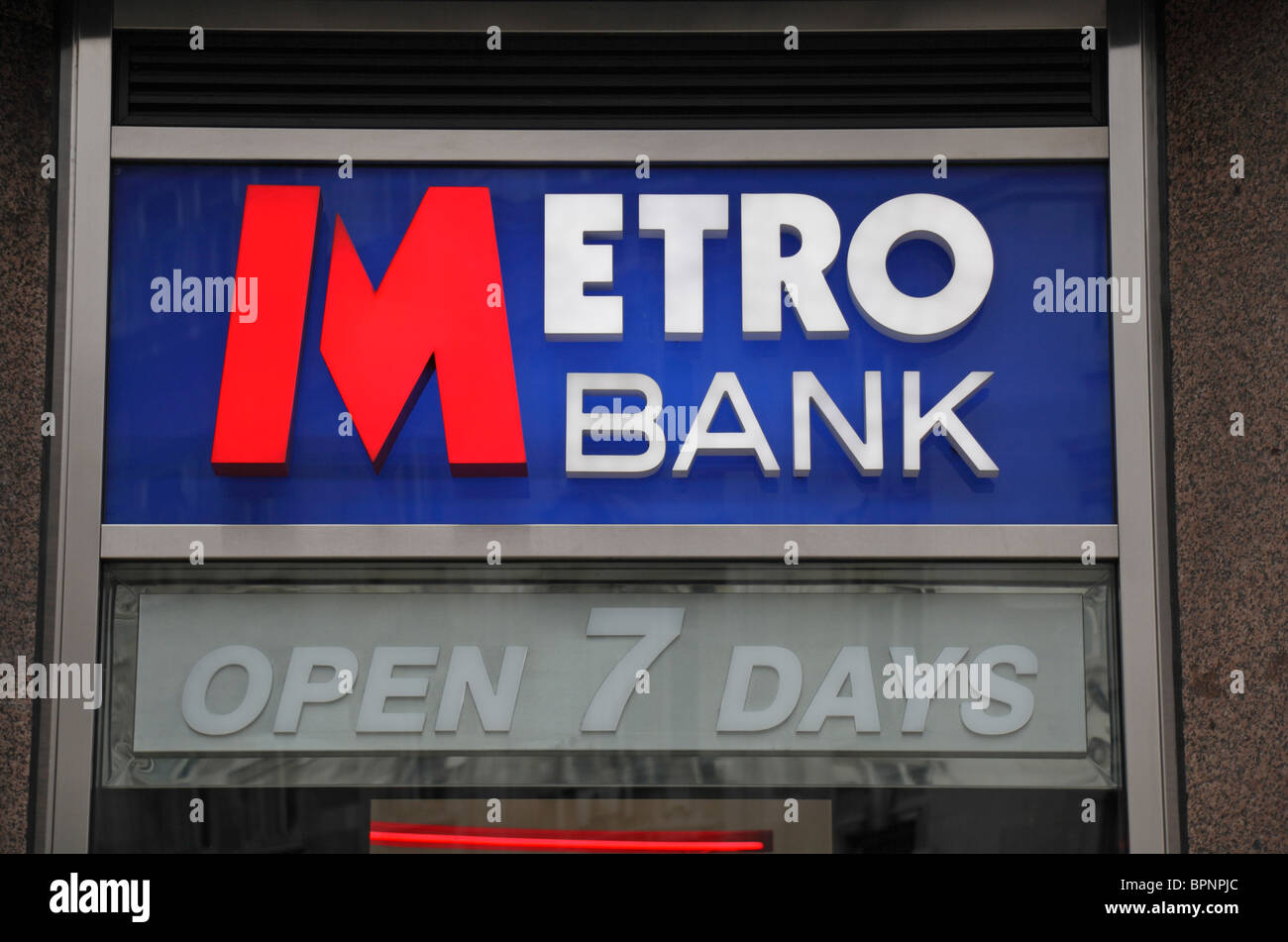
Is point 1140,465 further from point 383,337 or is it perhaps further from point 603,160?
point 383,337

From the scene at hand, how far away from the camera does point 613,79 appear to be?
18.4ft

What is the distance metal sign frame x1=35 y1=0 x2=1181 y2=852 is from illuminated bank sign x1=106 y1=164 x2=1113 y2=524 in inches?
3.3

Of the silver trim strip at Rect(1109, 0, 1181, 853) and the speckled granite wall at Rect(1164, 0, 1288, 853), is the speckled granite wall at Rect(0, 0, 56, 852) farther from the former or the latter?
the speckled granite wall at Rect(1164, 0, 1288, 853)

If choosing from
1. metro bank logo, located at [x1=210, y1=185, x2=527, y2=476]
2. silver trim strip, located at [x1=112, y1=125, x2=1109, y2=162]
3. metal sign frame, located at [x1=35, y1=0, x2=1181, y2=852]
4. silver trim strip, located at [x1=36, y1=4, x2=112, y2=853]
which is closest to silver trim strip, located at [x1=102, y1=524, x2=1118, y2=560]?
metal sign frame, located at [x1=35, y1=0, x2=1181, y2=852]

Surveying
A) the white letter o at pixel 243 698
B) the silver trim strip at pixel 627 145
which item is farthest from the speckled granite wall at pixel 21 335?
the white letter o at pixel 243 698

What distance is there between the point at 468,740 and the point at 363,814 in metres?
0.52

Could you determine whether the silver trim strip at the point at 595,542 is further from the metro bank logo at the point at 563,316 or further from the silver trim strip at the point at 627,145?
the silver trim strip at the point at 627,145

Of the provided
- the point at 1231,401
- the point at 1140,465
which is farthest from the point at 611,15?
the point at 1231,401

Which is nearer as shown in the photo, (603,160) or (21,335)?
(21,335)

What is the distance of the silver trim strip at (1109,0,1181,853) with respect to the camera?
5.18m

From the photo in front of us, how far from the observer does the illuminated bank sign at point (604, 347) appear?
535cm

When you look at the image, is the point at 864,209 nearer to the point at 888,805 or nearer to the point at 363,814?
the point at 888,805

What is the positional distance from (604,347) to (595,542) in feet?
2.82

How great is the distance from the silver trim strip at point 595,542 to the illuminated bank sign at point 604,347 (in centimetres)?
7
